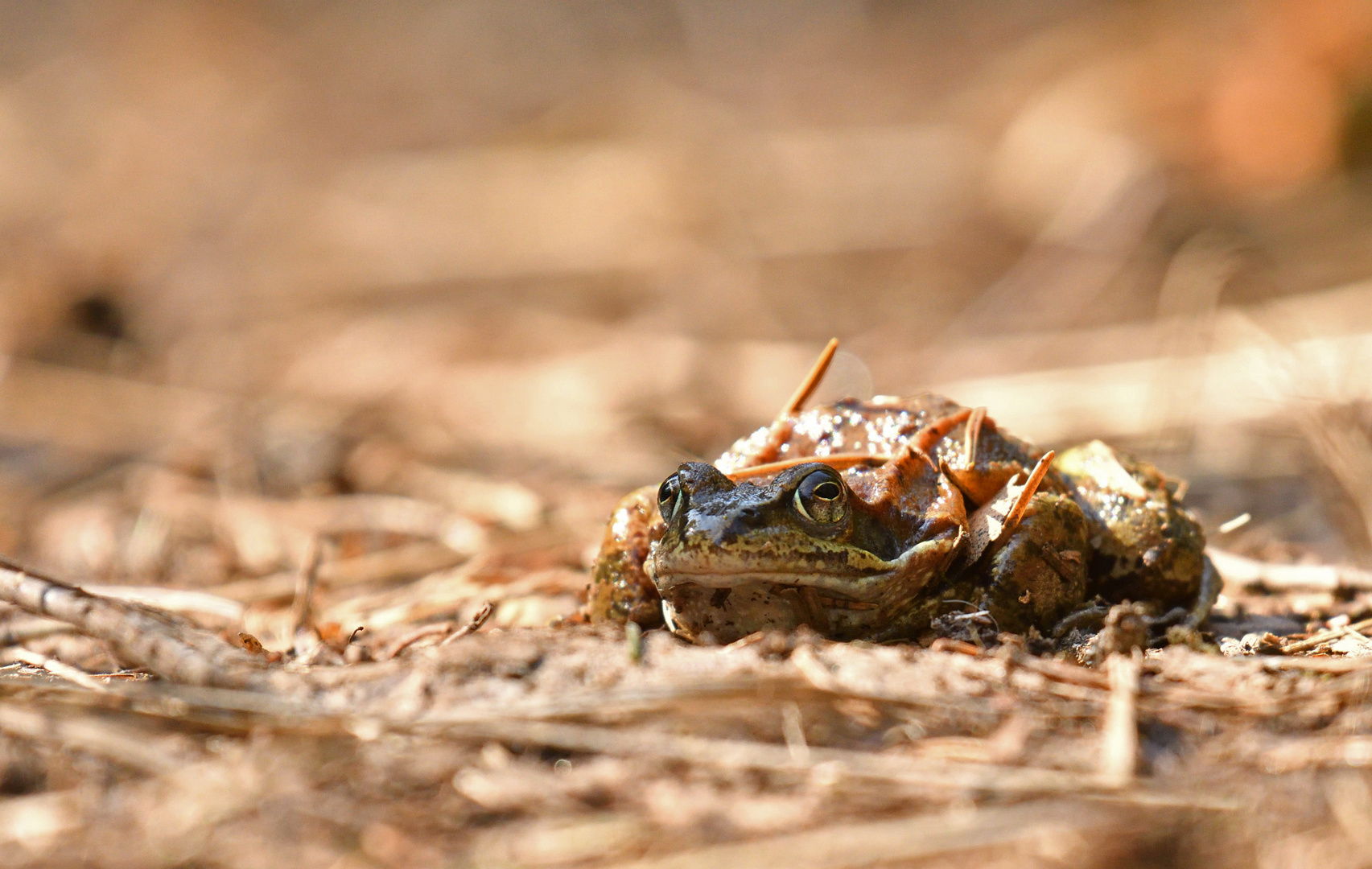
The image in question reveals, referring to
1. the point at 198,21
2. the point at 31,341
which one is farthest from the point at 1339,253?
the point at 198,21

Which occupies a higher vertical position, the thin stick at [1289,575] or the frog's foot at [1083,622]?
the thin stick at [1289,575]

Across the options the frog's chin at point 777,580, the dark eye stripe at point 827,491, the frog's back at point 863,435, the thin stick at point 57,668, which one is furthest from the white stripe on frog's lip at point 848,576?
the thin stick at point 57,668

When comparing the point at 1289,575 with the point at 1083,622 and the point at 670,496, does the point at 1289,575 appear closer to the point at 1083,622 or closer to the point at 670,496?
the point at 1083,622

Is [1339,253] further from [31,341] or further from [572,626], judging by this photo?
[31,341]

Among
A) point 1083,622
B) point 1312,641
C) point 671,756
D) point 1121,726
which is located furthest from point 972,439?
point 671,756

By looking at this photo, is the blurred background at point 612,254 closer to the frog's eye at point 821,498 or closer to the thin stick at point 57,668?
the thin stick at point 57,668

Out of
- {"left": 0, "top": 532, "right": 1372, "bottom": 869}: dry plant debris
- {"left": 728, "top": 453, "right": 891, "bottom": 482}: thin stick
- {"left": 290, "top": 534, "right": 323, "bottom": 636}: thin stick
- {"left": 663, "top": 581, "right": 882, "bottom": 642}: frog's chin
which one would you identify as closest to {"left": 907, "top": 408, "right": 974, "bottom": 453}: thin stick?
{"left": 728, "top": 453, "right": 891, "bottom": 482}: thin stick

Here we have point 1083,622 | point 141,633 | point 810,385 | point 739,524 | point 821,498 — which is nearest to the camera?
point 141,633

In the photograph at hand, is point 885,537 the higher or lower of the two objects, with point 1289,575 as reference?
higher

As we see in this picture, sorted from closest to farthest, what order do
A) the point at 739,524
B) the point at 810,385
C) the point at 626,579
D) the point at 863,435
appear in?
the point at 739,524 → the point at 626,579 → the point at 863,435 → the point at 810,385
